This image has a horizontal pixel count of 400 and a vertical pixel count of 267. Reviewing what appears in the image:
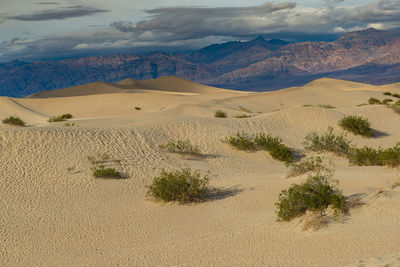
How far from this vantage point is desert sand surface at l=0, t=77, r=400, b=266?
8148mm

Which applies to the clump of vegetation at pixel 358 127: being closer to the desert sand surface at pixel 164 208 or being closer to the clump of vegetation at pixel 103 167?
the desert sand surface at pixel 164 208

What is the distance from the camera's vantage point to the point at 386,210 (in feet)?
29.5

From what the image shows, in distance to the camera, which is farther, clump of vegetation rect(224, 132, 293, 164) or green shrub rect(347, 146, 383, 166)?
clump of vegetation rect(224, 132, 293, 164)

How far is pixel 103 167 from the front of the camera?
48.9 feet

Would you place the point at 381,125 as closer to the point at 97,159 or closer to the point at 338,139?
the point at 338,139

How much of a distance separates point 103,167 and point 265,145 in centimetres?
842

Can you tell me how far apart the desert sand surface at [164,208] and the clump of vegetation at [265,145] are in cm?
36

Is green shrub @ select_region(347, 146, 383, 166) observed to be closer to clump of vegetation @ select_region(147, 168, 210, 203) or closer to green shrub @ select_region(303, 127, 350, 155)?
green shrub @ select_region(303, 127, 350, 155)

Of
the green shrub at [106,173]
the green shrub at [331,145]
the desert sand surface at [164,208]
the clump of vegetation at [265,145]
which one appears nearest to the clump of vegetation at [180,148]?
the desert sand surface at [164,208]

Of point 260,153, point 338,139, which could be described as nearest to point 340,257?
point 260,153

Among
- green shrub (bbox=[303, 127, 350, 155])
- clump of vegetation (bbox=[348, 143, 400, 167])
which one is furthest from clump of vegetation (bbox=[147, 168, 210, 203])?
green shrub (bbox=[303, 127, 350, 155])

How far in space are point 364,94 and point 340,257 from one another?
54920mm

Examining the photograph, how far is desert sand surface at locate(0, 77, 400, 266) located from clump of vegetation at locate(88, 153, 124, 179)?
0.27 meters

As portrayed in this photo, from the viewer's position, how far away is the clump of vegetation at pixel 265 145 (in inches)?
746
